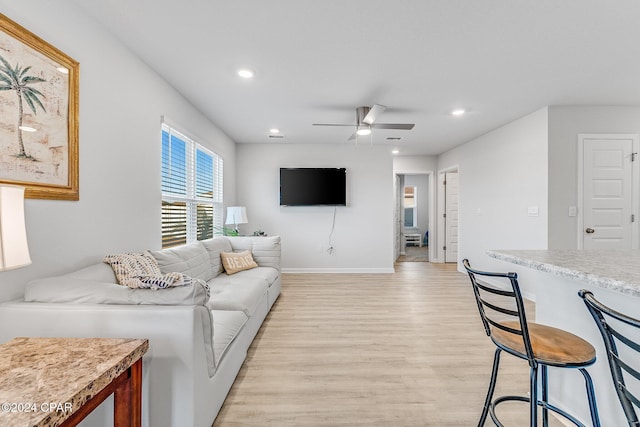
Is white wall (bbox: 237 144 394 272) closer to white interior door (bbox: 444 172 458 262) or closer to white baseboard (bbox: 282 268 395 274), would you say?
white baseboard (bbox: 282 268 395 274)

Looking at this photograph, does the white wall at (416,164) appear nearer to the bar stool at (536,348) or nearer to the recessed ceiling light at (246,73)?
the recessed ceiling light at (246,73)

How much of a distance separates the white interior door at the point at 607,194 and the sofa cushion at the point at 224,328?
4225 millimetres

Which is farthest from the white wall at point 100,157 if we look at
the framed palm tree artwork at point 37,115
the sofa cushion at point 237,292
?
the sofa cushion at point 237,292

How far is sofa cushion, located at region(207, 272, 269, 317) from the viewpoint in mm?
2439

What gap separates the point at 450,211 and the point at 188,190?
5.66m

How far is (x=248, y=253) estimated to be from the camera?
13.2 feet

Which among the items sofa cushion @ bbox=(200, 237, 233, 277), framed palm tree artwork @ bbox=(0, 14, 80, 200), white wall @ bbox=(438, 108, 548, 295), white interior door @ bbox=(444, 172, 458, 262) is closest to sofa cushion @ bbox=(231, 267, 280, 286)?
sofa cushion @ bbox=(200, 237, 233, 277)

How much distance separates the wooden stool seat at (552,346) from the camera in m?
1.16

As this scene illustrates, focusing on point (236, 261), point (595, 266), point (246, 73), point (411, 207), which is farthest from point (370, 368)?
point (411, 207)

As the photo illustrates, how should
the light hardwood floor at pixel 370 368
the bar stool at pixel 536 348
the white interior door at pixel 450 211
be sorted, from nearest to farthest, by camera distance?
the bar stool at pixel 536 348 < the light hardwood floor at pixel 370 368 < the white interior door at pixel 450 211

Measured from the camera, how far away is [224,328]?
2.00 meters

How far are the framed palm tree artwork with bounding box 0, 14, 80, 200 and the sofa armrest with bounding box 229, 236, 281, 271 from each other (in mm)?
2386

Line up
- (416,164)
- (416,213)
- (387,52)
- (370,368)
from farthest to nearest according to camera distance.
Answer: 1. (416,213)
2. (416,164)
3. (387,52)
4. (370,368)

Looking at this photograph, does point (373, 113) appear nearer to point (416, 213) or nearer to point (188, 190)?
point (188, 190)
